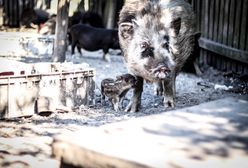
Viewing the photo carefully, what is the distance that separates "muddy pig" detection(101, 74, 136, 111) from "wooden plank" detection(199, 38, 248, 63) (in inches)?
121

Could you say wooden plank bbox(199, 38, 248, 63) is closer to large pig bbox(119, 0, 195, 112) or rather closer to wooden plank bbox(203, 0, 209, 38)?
wooden plank bbox(203, 0, 209, 38)

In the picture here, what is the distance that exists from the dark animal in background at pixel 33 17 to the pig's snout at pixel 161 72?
868 cm

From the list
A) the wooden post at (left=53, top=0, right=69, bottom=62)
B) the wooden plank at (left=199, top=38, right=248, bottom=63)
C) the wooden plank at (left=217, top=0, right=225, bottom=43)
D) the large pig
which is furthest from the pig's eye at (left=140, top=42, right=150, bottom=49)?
the wooden plank at (left=217, top=0, right=225, bottom=43)

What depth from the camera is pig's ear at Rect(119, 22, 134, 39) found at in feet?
19.3

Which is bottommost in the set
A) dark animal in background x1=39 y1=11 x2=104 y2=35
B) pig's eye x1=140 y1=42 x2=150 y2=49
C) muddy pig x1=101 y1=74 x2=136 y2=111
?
muddy pig x1=101 y1=74 x2=136 y2=111

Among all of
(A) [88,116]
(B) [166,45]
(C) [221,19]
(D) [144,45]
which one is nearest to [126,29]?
(D) [144,45]

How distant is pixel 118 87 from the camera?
6.06 m

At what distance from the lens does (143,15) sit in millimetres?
5887

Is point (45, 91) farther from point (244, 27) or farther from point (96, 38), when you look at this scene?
point (96, 38)

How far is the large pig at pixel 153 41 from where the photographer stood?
5.61 m

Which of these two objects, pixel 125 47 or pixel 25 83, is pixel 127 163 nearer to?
pixel 25 83

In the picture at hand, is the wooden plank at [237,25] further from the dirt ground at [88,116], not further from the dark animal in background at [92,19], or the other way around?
the dark animal in background at [92,19]

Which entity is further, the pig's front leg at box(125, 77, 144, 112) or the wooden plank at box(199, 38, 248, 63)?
the wooden plank at box(199, 38, 248, 63)

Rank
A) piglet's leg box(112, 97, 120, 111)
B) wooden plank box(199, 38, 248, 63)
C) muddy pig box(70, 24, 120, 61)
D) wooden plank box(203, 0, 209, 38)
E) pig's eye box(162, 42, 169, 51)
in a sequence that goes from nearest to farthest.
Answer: pig's eye box(162, 42, 169, 51), piglet's leg box(112, 97, 120, 111), wooden plank box(199, 38, 248, 63), wooden plank box(203, 0, 209, 38), muddy pig box(70, 24, 120, 61)
